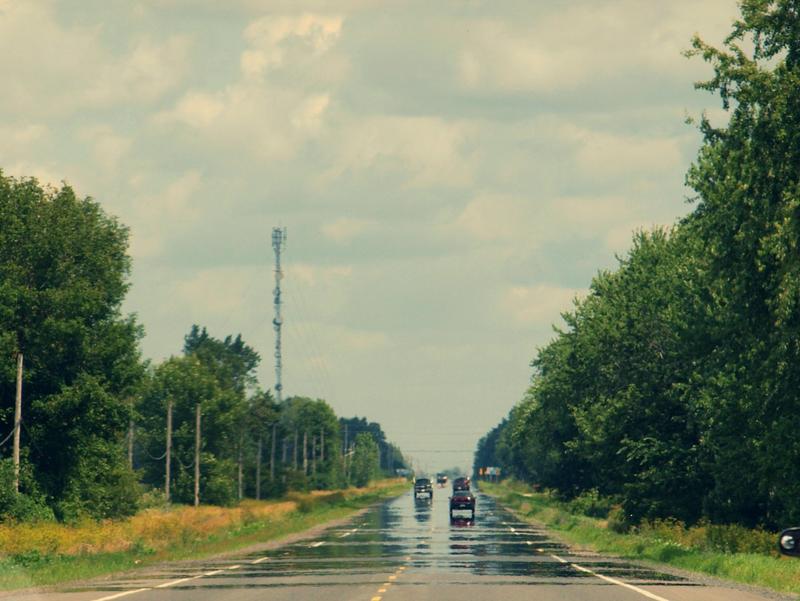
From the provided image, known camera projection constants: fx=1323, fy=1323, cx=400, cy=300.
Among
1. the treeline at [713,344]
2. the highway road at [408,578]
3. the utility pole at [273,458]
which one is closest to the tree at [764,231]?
the treeline at [713,344]

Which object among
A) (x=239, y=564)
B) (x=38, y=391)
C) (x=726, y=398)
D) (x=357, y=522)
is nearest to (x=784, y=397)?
(x=726, y=398)

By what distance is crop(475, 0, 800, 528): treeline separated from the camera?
3266cm

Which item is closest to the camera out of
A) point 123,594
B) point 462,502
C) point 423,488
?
point 123,594

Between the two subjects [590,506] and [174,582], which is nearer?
[174,582]

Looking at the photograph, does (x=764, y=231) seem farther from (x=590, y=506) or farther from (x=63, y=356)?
(x=590, y=506)

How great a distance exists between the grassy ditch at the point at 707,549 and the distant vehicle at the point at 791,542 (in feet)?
63.3

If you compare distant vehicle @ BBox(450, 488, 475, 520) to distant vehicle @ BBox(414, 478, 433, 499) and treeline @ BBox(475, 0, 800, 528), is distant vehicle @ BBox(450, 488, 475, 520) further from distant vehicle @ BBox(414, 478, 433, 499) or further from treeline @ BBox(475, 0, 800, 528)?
distant vehicle @ BBox(414, 478, 433, 499)

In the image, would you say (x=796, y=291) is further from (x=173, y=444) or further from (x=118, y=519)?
(x=173, y=444)

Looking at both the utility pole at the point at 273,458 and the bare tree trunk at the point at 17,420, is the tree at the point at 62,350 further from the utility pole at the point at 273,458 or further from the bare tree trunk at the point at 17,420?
the utility pole at the point at 273,458

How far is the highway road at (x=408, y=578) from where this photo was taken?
26000 mm

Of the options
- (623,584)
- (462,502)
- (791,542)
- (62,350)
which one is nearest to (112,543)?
(62,350)

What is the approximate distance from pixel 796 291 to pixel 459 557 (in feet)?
48.0

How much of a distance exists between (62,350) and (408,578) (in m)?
33.3

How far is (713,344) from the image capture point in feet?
161
